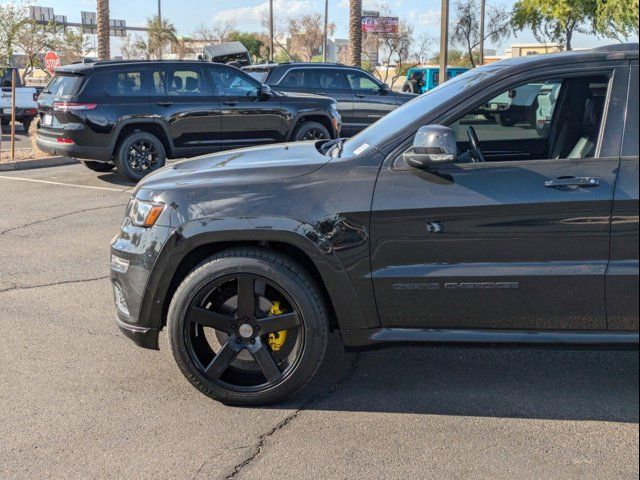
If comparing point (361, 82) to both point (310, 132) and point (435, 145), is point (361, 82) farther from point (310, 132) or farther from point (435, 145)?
point (435, 145)

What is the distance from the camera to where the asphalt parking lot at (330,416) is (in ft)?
11.6

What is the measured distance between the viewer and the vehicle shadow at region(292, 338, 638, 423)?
4.04 metres

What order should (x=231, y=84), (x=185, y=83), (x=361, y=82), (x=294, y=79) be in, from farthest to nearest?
(x=361, y=82) < (x=294, y=79) < (x=231, y=84) < (x=185, y=83)

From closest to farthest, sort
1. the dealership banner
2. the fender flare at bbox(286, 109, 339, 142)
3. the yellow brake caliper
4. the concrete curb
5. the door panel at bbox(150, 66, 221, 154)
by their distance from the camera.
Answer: the yellow brake caliper → the door panel at bbox(150, 66, 221, 154) → the fender flare at bbox(286, 109, 339, 142) → the concrete curb → the dealership banner

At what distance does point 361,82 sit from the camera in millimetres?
16578

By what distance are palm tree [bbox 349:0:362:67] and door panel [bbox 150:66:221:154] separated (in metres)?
18.1

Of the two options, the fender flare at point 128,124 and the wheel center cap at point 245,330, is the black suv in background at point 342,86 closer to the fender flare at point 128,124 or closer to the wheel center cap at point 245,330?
the fender flare at point 128,124

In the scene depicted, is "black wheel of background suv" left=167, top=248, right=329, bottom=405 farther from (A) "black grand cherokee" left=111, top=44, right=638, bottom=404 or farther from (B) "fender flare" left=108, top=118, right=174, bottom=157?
(B) "fender flare" left=108, top=118, right=174, bottom=157

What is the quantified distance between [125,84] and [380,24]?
39405mm

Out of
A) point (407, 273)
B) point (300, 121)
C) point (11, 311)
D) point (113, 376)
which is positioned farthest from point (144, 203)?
point (300, 121)

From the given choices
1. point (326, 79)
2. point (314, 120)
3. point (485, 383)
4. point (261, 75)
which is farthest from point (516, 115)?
point (261, 75)

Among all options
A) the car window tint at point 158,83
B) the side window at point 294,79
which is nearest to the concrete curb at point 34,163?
the car window tint at point 158,83

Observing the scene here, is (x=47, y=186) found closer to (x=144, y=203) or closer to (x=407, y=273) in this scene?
(x=144, y=203)

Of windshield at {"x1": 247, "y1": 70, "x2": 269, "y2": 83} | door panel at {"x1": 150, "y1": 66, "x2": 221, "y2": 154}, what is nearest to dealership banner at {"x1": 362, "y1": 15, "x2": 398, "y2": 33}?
windshield at {"x1": 247, "y1": 70, "x2": 269, "y2": 83}
